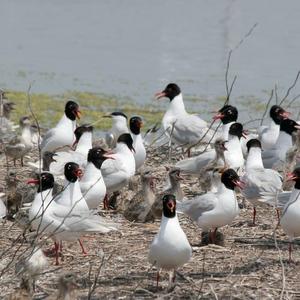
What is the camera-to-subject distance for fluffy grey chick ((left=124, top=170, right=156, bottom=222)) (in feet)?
35.1

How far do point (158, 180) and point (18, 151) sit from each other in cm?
202

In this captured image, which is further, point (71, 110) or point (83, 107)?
point (83, 107)

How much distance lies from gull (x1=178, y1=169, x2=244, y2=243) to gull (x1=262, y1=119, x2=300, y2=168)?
3218 mm

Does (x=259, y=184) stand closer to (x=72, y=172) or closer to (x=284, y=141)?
(x=72, y=172)

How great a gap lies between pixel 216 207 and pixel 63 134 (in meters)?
4.85

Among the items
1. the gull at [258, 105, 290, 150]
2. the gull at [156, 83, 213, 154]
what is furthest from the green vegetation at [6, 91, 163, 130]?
the gull at [258, 105, 290, 150]

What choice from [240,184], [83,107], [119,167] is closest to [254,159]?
[119,167]

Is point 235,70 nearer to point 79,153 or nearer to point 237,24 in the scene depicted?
point 237,24

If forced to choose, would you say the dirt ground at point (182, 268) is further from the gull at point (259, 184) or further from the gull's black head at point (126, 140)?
the gull's black head at point (126, 140)

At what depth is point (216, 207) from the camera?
31.6 ft

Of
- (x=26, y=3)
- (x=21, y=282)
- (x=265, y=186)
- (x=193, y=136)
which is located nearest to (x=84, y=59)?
(x=26, y=3)

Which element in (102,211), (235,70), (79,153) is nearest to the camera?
(102,211)

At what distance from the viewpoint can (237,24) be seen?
104 ft

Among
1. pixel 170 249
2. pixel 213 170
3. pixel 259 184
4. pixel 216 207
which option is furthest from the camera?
pixel 213 170
